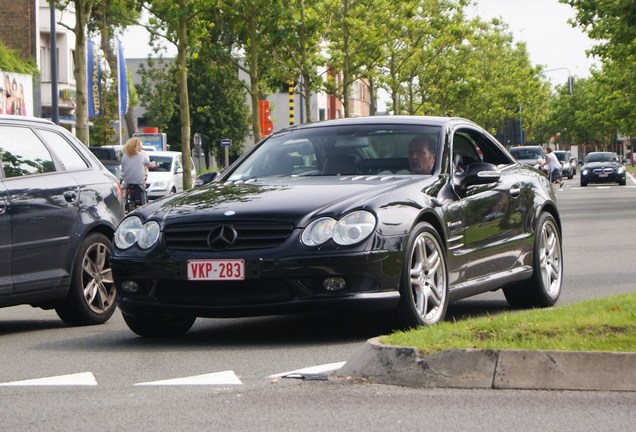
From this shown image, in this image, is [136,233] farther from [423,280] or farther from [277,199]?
[423,280]

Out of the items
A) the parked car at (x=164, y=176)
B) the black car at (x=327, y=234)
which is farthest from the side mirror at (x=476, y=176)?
the parked car at (x=164, y=176)

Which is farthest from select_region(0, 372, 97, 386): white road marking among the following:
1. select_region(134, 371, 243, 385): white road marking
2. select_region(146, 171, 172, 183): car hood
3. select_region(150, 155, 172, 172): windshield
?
select_region(150, 155, 172, 172): windshield

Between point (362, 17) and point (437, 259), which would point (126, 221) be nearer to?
point (437, 259)

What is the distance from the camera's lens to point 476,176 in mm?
10336

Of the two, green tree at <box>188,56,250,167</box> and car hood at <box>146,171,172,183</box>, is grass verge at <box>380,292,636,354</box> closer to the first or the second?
car hood at <box>146,171,172,183</box>

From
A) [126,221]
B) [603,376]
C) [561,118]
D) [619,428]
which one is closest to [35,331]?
[126,221]

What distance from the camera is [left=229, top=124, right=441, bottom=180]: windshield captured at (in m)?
10.3

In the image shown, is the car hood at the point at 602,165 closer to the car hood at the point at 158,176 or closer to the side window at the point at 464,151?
the car hood at the point at 158,176

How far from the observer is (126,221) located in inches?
375

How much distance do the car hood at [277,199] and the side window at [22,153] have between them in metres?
1.35

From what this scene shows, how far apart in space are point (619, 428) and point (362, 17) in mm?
50023

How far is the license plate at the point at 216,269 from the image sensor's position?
889 centimetres

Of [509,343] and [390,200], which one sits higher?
[390,200]

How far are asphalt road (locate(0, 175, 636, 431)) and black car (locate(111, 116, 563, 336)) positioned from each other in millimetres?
337
